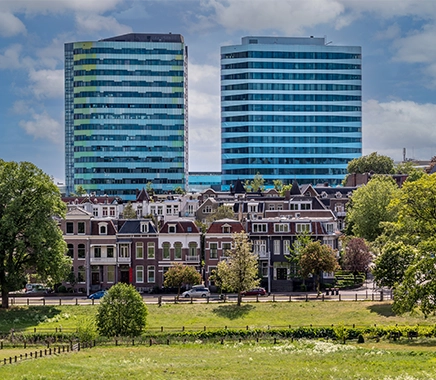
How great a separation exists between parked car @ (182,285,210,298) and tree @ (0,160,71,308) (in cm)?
1502

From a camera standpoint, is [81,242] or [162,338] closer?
[162,338]

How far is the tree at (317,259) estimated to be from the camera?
277 feet

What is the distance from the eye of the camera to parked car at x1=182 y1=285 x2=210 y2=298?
85.1 metres

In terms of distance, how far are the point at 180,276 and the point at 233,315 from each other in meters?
12.2

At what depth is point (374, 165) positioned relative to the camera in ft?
636

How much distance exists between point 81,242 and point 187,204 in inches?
2118

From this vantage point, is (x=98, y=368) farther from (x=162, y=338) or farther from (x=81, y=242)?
(x=81, y=242)

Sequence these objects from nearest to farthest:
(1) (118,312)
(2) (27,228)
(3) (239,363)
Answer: (3) (239,363), (1) (118,312), (2) (27,228)

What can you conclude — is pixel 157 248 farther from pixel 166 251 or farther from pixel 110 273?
pixel 110 273

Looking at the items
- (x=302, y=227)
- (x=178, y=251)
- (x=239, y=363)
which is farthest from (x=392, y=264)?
(x=178, y=251)

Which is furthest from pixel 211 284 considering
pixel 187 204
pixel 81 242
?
pixel 187 204

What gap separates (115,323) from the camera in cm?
6356

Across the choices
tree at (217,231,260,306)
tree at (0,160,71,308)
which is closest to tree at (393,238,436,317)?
tree at (217,231,260,306)

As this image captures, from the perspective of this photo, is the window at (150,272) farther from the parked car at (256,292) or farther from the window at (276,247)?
the window at (276,247)
